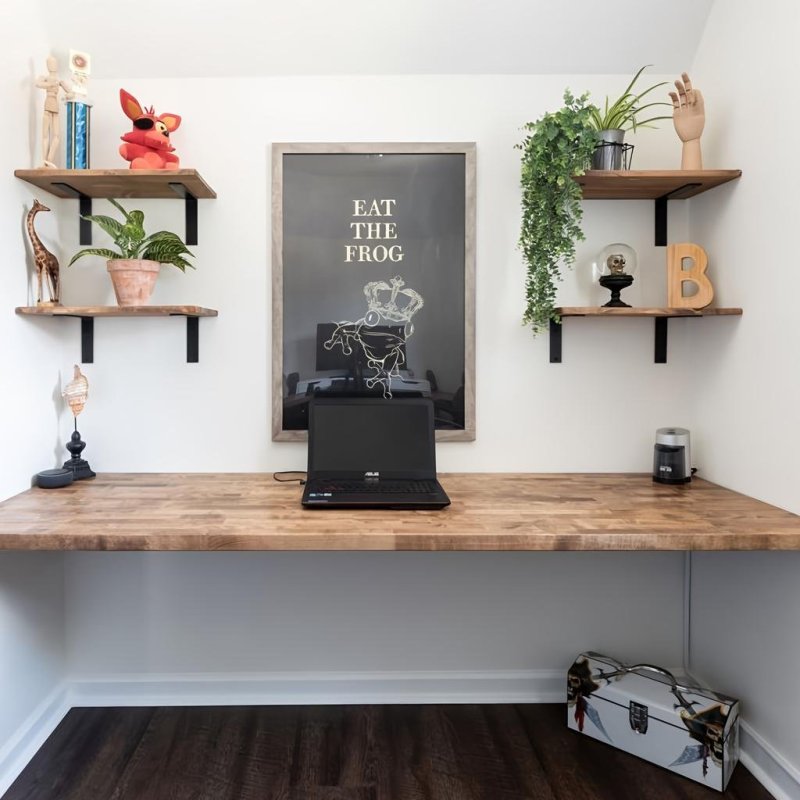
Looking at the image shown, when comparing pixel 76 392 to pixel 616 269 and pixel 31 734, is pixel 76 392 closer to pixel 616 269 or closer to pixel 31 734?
pixel 31 734

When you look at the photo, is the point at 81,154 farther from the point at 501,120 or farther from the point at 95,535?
the point at 501,120

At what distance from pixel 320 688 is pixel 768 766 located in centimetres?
139

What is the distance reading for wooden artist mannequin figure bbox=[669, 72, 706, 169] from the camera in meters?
1.92

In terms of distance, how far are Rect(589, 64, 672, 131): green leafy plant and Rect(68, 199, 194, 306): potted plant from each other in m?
1.37

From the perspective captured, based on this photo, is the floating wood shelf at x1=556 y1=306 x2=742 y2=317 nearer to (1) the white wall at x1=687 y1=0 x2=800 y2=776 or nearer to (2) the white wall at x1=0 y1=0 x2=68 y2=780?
(1) the white wall at x1=687 y1=0 x2=800 y2=776

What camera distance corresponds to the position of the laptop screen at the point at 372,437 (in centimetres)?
195

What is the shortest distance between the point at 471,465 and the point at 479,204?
90 centimetres

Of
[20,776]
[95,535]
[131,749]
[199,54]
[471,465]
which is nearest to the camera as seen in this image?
[95,535]

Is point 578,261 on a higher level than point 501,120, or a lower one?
lower

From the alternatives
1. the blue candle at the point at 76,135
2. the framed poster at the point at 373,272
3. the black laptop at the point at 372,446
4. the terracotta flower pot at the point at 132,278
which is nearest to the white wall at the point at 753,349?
the framed poster at the point at 373,272

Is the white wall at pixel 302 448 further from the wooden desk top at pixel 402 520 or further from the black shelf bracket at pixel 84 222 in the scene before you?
the wooden desk top at pixel 402 520

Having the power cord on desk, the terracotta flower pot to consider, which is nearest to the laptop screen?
the power cord on desk

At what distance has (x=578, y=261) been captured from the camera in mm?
2174

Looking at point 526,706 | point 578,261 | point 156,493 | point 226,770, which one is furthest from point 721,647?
point 156,493
